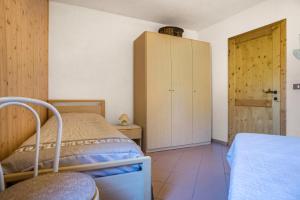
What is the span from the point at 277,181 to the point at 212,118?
3.13m

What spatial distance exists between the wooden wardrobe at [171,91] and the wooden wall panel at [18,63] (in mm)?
1540

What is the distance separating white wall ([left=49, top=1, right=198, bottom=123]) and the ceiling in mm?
176

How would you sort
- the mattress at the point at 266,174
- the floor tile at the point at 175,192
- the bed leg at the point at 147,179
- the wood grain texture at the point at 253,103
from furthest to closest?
1. the wood grain texture at the point at 253,103
2. the floor tile at the point at 175,192
3. the bed leg at the point at 147,179
4. the mattress at the point at 266,174

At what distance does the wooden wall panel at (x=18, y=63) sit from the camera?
4.05 feet

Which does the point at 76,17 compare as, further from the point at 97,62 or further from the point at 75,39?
the point at 97,62

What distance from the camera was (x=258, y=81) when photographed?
283cm

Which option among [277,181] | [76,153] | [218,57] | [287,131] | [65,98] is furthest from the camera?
[218,57]

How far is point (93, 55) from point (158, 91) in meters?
1.29

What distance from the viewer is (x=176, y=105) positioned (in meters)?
3.19

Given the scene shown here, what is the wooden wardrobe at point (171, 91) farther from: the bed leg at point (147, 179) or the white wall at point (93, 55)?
the bed leg at point (147, 179)

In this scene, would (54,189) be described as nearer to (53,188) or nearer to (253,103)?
(53,188)

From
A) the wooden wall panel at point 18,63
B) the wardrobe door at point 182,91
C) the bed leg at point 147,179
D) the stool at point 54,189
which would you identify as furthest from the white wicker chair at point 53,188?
the wardrobe door at point 182,91

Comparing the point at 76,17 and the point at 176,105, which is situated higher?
the point at 76,17

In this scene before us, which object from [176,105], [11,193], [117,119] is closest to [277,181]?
[11,193]
